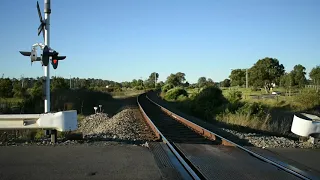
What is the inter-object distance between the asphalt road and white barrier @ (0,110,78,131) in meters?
0.62

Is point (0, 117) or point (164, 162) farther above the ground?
point (0, 117)

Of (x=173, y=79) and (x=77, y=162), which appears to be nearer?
(x=77, y=162)

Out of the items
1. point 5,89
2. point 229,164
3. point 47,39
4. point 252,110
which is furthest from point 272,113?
point 5,89

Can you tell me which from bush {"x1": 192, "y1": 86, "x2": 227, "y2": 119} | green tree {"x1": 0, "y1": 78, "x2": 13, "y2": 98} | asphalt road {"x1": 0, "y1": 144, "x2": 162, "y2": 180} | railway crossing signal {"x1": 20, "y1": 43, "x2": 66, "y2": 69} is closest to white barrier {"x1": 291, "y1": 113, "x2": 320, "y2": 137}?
asphalt road {"x1": 0, "y1": 144, "x2": 162, "y2": 180}

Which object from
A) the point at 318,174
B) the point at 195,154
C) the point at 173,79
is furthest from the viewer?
the point at 173,79

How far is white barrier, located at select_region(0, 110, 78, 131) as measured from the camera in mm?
9070


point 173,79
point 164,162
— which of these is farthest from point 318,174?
point 173,79

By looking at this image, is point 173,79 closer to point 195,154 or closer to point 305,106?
point 305,106

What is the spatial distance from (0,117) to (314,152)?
8.88 meters

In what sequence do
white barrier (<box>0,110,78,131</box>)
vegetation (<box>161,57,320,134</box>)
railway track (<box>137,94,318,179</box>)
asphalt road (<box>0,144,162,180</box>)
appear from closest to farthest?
1. asphalt road (<box>0,144,162,180</box>)
2. railway track (<box>137,94,318,179</box>)
3. white barrier (<box>0,110,78,131</box>)
4. vegetation (<box>161,57,320,134</box>)

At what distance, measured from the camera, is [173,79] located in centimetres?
14725

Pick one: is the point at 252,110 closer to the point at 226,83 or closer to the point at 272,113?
the point at 272,113

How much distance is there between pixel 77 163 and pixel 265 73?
76.6 metres

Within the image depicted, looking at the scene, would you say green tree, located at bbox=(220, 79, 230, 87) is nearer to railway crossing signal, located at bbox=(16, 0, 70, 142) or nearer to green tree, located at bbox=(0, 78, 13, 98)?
green tree, located at bbox=(0, 78, 13, 98)
